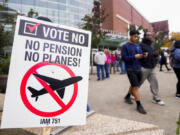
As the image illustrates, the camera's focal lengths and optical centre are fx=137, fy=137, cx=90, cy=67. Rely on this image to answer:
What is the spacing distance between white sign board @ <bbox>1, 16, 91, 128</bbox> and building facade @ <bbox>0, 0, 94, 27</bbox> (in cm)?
3126

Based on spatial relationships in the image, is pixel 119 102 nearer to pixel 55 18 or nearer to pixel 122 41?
pixel 122 41

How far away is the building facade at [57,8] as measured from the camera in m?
30.0

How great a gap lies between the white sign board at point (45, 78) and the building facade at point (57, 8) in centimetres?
3126

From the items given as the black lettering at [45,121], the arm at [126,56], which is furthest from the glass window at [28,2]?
the black lettering at [45,121]

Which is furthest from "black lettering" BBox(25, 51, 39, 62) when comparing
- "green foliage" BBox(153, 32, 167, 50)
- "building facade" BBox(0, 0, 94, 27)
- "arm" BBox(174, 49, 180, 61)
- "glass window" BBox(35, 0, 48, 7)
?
"glass window" BBox(35, 0, 48, 7)

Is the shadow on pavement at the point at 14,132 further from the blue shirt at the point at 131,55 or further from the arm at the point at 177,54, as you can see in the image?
the arm at the point at 177,54

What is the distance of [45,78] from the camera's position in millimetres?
1200

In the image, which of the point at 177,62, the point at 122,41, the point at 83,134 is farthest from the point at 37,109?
the point at 122,41

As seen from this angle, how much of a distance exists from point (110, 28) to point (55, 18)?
1439 cm

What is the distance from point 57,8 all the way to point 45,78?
3664cm

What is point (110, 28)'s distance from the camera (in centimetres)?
3681

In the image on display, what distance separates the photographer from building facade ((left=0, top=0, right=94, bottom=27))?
98.5ft

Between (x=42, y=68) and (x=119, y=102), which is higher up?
(x=42, y=68)

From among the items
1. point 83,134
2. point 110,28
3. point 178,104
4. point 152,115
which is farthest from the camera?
point 110,28
